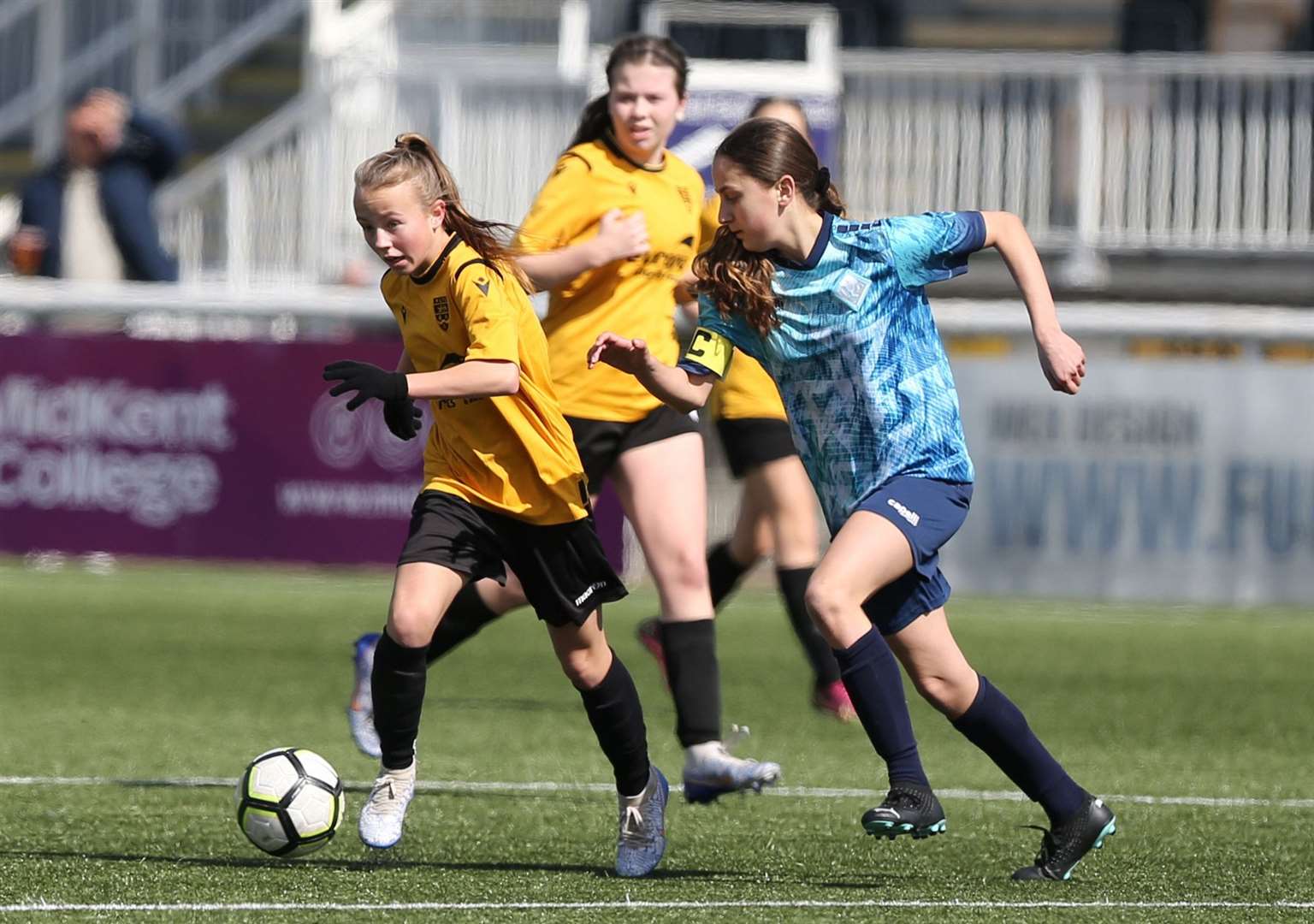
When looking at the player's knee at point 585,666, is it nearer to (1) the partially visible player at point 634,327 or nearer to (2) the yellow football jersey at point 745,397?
(1) the partially visible player at point 634,327

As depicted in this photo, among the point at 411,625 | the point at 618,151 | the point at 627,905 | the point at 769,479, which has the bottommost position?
the point at 627,905

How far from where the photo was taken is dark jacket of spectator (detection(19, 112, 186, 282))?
1523 centimetres

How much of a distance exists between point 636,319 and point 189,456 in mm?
7500

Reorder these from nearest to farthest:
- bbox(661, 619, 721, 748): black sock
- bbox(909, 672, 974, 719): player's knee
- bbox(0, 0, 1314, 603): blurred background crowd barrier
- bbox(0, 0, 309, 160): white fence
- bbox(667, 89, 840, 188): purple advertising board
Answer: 1. bbox(909, 672, 974, 719): player's knee
2. bbox(661, 619, 721, 748): black sock
3. bbox(0, 0, 1314, 603): blurred background crowd barrier
4. bbox(667, 89, 840, 188): purple advertising board
5. bbox(0, 0, 309, 160): white fence

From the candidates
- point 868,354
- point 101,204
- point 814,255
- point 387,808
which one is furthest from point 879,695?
point 101,204

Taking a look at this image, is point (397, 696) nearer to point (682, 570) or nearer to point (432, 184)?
point (432, 184)

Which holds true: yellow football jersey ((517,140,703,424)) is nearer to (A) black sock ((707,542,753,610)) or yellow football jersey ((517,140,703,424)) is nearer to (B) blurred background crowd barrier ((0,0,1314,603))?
(A) black sock ((707,542,753,610))

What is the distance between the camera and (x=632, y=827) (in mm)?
5434

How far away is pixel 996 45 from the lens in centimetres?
2078

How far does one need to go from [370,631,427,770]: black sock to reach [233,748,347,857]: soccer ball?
0.18 meters

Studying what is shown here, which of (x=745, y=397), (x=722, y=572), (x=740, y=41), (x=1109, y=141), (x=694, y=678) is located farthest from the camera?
(x=740, y=41)

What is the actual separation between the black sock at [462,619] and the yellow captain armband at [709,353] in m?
1.62

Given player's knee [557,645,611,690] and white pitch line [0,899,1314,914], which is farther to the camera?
player's knee [557,645,611,690]

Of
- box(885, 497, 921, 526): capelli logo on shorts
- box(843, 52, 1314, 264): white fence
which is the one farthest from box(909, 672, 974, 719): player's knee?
box(843, 52, 1314, 264): white fence
